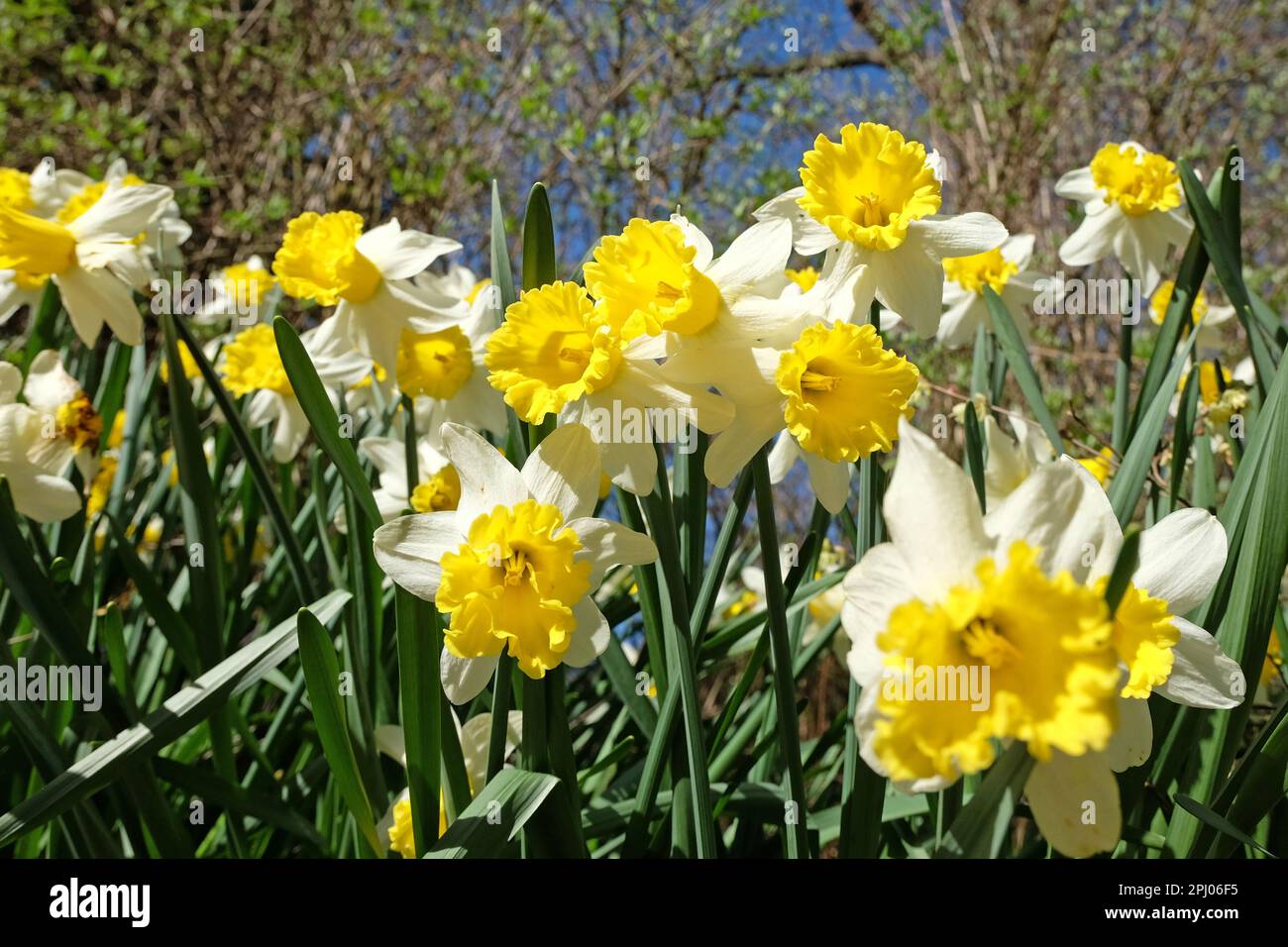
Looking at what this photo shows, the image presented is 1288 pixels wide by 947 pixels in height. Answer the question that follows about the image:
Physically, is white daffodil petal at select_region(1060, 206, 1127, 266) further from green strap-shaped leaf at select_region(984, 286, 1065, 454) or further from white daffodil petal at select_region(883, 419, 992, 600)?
white daffodil petal at select_region(883, 419, 992, 600)

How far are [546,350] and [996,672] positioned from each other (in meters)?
0.45

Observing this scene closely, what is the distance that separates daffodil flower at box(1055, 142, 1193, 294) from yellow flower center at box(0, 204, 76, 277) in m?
1.54

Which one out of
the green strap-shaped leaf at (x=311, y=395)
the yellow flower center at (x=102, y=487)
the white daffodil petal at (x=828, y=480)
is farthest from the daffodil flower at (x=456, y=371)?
the yellow flower center at (x=102, y=487)

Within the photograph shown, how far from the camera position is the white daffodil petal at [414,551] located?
85cm

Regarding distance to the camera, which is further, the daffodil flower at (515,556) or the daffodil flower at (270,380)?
the daffodil flower at (270,380)

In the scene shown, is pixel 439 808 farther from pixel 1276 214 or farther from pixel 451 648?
pixel 1276 214

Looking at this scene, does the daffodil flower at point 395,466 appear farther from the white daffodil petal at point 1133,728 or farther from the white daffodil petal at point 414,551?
the white daffodil petal at point 1133,728

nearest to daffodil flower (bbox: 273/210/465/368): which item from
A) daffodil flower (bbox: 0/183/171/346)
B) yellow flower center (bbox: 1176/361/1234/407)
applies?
daffodil flower (bbox: 0/183/171/346)

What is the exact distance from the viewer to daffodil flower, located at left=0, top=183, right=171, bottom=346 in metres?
1.36

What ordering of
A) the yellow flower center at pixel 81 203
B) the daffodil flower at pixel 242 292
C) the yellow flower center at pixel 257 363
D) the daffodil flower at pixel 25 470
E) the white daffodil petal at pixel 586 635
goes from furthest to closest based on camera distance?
the daffodil flower at pixel 242 292, the yellow flower center at pixel 257 363, the yellow flower center at pixel 81 203, the daffodil flower at pixel 25 470, the white daffodil petal at pixel 586 635

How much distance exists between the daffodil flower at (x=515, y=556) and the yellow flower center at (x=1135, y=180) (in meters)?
1.19

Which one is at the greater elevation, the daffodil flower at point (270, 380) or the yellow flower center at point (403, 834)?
the daffodil flower at point (270, 380)

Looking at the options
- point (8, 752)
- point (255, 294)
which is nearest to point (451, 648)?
point (8, 752)

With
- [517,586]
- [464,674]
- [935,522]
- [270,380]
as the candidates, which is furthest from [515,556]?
[270,380]
